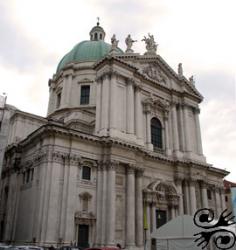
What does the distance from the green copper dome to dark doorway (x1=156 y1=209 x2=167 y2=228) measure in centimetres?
2102

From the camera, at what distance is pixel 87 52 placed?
4141 centimetres

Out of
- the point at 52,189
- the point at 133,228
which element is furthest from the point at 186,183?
the point at 52,189

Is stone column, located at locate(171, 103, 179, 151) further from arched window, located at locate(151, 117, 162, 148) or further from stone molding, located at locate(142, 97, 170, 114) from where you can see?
arched window, located at locate(151, 117, 162, 148)

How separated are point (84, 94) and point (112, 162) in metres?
15.0

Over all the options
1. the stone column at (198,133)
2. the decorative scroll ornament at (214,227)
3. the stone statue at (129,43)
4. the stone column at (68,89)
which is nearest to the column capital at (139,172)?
the stone column at (198,133)

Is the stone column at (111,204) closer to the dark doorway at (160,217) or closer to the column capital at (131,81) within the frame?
the dark doorway at (160,217)

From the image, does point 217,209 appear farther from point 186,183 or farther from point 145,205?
point 145,205

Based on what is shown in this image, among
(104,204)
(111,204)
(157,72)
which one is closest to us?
(111,204)

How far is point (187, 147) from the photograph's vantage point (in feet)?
107

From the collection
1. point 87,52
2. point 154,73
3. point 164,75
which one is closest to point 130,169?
point 154,73

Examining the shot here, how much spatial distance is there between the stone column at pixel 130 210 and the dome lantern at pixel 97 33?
27.4 metres

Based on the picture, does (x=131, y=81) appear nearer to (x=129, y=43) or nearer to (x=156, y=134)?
(x=129, y=43)

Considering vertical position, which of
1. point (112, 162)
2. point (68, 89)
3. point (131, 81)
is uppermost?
point (68, 89)

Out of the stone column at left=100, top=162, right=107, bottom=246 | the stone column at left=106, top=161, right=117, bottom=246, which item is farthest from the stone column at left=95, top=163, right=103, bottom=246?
the stone column at left=106, top=161, right=117, bottom=246
